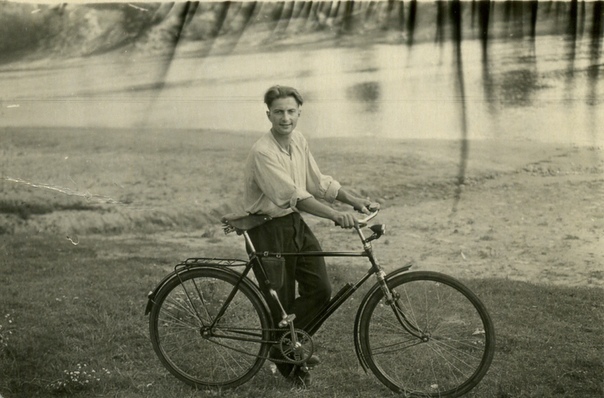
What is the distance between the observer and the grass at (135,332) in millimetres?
3793

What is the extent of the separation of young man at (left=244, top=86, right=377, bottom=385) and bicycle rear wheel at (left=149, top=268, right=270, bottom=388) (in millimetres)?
148

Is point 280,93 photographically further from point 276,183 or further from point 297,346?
point 297,346

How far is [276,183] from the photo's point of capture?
11.5ft

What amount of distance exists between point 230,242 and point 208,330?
3.92ft

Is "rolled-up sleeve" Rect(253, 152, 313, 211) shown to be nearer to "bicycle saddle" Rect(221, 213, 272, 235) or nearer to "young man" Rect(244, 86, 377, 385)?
"young man" Rect(244, 86, 377, 385)

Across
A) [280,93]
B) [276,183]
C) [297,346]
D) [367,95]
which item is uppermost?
[280,93]

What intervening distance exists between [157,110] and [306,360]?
7.13 feet

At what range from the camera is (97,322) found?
4.39 m

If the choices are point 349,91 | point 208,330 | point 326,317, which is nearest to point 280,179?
point 326,317

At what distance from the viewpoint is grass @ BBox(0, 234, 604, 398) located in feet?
12.4

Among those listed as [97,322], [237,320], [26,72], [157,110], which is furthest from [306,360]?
[26,72]

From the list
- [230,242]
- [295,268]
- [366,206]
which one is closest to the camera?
[366,206]

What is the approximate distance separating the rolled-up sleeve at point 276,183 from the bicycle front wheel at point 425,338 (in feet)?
2.14

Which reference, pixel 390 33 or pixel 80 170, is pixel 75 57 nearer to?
pixel 80 170
